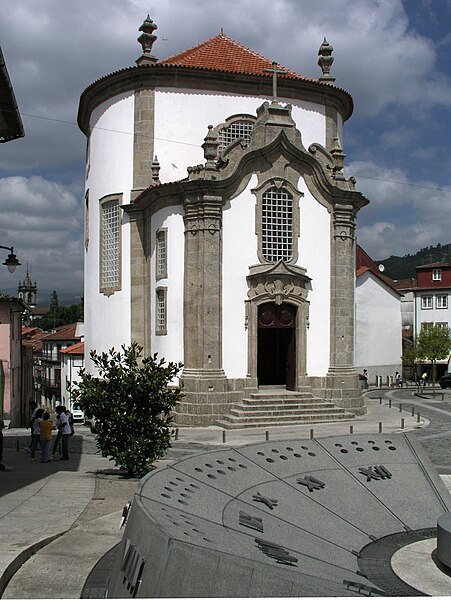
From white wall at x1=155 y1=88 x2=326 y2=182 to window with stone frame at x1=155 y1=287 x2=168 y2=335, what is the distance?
5.32 meters

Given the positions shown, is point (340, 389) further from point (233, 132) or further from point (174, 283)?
point (233, 132)

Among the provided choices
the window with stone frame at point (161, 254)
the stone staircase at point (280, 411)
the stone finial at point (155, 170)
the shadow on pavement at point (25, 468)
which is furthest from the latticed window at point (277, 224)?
the shadow on pavement at point (25, 468)

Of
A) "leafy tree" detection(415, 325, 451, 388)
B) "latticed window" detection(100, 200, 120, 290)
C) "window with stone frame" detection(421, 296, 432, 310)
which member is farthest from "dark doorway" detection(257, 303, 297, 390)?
"window with stone frame" detection(421, 296, 432, 310)

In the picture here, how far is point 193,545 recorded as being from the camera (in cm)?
566

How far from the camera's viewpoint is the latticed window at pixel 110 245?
104 feet

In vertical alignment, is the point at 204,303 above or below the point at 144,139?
below

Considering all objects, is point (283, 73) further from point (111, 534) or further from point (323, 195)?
point (111, 534)

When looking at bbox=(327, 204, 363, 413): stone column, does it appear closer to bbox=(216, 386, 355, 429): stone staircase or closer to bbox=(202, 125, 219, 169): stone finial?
bbox=(216, 386, 355, 429): stone staircase

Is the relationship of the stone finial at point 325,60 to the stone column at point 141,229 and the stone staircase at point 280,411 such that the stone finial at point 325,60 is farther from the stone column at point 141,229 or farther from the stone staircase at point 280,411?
the stone staircase at point 280,411

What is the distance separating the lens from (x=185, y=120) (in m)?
31.1

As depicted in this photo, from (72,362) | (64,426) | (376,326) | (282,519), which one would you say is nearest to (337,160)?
(64,426)

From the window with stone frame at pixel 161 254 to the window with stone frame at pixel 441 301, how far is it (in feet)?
123

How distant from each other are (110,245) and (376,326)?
88.7 feet

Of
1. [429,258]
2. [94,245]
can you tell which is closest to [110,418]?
[94,245]
